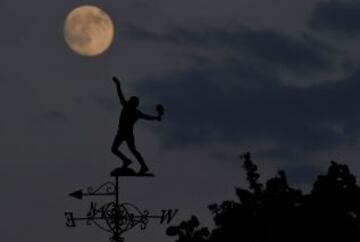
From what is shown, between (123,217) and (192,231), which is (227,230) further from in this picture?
(123,217)

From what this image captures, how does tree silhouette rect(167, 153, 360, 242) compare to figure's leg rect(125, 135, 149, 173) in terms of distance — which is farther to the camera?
tree silhouette rect(167, 153, 360, 242)

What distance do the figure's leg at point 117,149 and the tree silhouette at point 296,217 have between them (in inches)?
870

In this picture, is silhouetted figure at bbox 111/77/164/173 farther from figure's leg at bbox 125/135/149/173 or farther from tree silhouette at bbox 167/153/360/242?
tree silhouette at bbox 167/153/360/242

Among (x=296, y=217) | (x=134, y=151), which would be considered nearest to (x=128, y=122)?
(x=134, y=151)

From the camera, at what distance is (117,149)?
22.5m

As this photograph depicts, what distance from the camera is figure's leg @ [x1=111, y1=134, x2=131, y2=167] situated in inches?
878

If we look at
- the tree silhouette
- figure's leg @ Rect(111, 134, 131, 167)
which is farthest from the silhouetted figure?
the tree silhouette

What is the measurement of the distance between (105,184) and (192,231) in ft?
77.5

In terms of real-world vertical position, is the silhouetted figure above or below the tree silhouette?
below

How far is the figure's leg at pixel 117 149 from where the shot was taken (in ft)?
73.2

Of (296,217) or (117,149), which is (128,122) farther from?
(296,217)

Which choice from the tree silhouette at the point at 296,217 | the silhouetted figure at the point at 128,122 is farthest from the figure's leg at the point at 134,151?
the tree silhouette at the point at 296,217

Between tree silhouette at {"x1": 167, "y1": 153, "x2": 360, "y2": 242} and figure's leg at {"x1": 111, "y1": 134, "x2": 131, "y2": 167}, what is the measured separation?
22097 mm

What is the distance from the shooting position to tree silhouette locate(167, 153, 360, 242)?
44.3 meters
